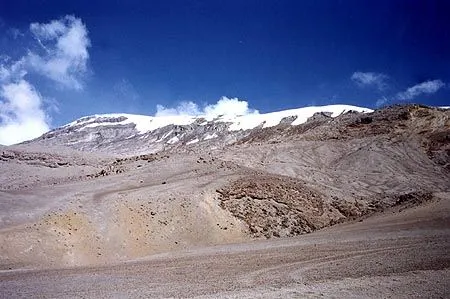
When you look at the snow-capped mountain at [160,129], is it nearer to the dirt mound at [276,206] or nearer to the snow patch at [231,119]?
the snow patch at [231,119]

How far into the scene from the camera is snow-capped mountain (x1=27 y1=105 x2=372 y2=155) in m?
106

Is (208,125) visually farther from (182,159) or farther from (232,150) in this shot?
(182,159)

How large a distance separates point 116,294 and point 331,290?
5599 mm

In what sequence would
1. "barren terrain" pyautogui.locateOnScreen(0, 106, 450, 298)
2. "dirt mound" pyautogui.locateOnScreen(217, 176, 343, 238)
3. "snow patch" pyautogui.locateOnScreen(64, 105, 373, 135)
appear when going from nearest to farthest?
"barren terrain" pyautogui.locateOnScreen(0, 106, 450, 298)
"dirt mound" pyautogui.locateOnScreen(217, 176, 343, 238)
"snow patch" pyautogui.locateOnScreen(64, 105, 373, 135)

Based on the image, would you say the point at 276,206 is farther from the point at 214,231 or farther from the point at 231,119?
the point at 231,119

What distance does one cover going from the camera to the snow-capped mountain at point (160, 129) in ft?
348

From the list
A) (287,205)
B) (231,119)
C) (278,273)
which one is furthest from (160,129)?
(278,273)

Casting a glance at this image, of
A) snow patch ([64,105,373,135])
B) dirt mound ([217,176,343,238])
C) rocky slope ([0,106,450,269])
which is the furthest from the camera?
snow patch ([64,105,373,135])

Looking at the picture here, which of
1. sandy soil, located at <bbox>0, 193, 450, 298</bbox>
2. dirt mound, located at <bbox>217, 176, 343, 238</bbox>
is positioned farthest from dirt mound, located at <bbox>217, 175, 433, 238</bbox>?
sandy soil, located at <bbox>0, 193, 450, 298</bbox>

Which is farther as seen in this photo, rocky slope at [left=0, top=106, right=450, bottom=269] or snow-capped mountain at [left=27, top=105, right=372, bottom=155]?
snow-capped mountain at [left=27, top=105, right=372, bottom=155]

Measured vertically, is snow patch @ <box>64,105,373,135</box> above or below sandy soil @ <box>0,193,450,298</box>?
above

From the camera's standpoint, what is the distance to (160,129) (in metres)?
126

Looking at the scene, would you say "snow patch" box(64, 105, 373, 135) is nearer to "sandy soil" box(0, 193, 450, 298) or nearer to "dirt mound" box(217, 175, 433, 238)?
"dirt mound" box(217, 175, 433, 238)

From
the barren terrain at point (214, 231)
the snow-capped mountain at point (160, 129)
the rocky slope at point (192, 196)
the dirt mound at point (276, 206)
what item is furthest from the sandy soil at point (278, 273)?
the snow-capped mountain at point (160, 129)
